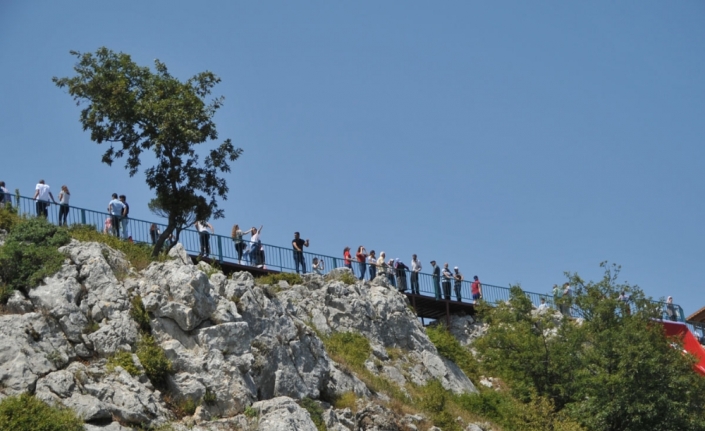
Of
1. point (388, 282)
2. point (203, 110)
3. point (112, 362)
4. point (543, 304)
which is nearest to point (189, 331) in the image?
point (112, 362)

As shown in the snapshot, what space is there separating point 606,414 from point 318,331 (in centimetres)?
1045

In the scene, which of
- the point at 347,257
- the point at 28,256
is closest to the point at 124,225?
the point at 28,256

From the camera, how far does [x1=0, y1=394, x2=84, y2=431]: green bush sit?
878 inches

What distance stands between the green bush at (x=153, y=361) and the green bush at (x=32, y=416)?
282 centimetres

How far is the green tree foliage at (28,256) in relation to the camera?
27.0 m

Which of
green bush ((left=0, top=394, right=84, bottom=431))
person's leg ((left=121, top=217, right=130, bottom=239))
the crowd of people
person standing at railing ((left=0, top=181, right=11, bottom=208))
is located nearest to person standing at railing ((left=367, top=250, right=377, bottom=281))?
the crowd of people

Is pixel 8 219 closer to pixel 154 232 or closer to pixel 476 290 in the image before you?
pixel 154 232

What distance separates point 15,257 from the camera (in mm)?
27500

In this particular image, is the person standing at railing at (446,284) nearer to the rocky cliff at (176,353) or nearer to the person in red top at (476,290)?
the person in red top at (476,290)

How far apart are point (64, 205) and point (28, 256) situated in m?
5.23

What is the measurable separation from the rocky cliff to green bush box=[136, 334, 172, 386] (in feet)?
0.43

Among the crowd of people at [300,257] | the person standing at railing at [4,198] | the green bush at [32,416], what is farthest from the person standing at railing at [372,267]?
the green bush at [32,416]

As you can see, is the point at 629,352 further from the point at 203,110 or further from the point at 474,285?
the point at 203,110

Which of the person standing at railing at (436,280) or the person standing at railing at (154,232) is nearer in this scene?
the person standing at railing at (154,232)
